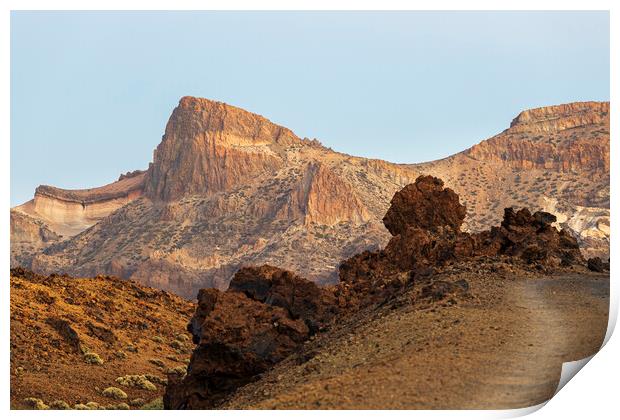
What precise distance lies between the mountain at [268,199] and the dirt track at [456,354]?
80102 millimetres

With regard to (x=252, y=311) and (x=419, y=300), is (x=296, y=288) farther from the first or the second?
(x=419, y=300)

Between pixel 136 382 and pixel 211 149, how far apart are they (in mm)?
97886

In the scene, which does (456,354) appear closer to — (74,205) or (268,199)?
(268,199)

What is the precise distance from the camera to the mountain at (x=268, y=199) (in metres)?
115

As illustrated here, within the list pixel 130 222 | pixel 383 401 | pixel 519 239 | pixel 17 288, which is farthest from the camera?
pixel 130 222

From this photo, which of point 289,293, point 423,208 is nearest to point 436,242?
point 423,208

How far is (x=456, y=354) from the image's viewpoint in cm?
2152

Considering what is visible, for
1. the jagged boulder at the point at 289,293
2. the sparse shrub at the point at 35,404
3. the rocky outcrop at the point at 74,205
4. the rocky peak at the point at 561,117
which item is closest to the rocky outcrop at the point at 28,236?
the rocky outcrop at the point at 74,205

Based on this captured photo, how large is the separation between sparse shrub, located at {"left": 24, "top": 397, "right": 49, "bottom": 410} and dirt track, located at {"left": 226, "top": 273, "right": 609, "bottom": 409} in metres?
8.80

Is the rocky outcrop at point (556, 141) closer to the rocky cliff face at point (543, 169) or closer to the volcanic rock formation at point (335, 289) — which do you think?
the rocky cliff face at point (543, 169)

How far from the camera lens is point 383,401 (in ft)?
65.8

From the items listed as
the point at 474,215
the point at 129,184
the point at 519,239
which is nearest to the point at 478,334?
the point at 519,239

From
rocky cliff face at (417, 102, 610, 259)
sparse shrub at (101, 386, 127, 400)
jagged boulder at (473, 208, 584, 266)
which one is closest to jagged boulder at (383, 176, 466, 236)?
jagged boulder at (473, 208, 584, 266)

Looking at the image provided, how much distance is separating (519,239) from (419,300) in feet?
21.3
